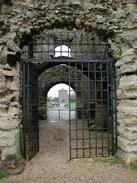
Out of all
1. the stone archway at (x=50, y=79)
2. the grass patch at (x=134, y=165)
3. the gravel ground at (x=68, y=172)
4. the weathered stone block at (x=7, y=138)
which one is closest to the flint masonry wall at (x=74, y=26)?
the weathered stone block at (x=7, y=138)

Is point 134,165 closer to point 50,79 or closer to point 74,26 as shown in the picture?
point 74,26

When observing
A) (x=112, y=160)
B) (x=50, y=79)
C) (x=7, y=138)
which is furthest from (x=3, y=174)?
(x=50, y=79)

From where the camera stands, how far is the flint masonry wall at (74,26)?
6.24 meters

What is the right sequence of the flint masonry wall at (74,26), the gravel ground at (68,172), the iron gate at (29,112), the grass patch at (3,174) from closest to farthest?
the gravel ground at (68,172)
the grass patch at (3,174)
the flint masonry wall at (74,26)
the iron gate at (29,112)

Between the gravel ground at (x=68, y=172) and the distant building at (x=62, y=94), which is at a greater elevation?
the distant building at (x=62, y=94)

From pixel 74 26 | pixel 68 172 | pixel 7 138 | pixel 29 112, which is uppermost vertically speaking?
pixel 74 26

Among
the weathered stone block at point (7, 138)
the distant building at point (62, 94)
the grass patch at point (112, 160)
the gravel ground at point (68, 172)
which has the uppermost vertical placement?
the distant building at point (62, 94)

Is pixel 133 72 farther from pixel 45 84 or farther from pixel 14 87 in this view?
pixel 45 84

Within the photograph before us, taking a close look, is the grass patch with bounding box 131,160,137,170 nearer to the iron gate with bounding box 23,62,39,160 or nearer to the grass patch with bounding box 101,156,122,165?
the grass patch with bounding box 101,156,122,165

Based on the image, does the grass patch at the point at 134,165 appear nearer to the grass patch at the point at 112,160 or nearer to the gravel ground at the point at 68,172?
Answer: the gravel ground at the point at 68,172

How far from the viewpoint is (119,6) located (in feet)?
22.1

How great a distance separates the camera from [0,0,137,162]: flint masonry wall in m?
6.24

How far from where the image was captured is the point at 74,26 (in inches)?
275

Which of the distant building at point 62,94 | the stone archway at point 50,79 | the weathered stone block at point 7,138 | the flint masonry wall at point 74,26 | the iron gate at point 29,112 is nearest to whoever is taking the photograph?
the weathered stone block at point 7,138
